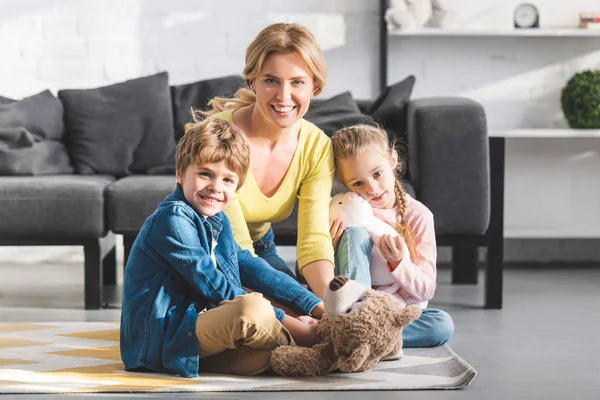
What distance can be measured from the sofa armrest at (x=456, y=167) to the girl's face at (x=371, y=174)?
618 mm

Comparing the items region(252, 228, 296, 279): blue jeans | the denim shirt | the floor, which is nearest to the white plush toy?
region(252, 228, 296, 279): blue jeans

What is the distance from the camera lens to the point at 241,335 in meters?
2.03

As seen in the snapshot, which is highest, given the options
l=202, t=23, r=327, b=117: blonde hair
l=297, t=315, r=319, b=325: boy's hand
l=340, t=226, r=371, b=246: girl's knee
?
l=202, t=23, r=327, b=117: blonde hair

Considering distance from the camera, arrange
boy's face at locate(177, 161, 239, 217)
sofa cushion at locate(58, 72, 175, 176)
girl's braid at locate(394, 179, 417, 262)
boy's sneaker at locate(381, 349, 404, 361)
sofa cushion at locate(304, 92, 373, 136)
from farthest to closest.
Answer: sofa cushion at locate(58, 72, 175, 176) → sofa cushion at locate(304, 92, 373, 136) → girl's braid at locate(394, 179, 417, 262) → boy's sneaker at locate(381, 349, 404, 361) → boy's face at locate(177, 161, 239, 217)

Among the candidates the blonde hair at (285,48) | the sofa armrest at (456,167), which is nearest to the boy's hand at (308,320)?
the blonde hair at (285,48)

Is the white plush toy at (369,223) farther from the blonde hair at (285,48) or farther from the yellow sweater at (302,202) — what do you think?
the blonde hair at (285,48)

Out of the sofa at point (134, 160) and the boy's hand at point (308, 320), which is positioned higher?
the sofa at point (134, 160)

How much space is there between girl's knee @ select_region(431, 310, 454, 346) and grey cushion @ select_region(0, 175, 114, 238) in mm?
1191

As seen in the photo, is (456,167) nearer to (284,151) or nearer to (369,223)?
(369,223)

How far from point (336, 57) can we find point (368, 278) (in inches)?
79.0

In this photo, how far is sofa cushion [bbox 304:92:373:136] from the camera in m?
3.51

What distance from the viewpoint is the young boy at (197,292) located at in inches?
81.0

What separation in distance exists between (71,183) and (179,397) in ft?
4.61

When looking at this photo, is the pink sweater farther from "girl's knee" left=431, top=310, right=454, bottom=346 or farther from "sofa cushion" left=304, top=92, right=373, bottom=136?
"sofa cushion" left=304, top=92, right=373, bottom=136
